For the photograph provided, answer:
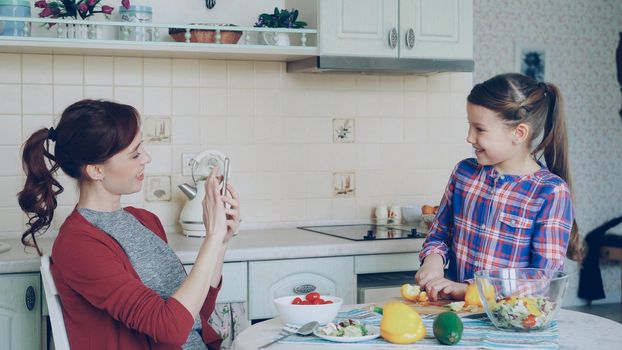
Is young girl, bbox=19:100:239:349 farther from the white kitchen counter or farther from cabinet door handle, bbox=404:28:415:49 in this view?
cabinet door handle, bbox=404:28:415:49

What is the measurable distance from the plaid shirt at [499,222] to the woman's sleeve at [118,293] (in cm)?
87

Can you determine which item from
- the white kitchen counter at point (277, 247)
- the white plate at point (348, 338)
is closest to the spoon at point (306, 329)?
the white plate at point (348, 338)

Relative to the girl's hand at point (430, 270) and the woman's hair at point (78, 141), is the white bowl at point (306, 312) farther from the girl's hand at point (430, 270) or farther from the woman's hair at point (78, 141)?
the woman's hair at point (78, 141)

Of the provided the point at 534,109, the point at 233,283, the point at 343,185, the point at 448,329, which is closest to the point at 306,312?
the point at 448,329

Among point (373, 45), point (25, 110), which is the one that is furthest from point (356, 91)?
point (25, 110)

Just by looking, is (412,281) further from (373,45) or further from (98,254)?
(98,254)

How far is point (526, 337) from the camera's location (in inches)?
71.1

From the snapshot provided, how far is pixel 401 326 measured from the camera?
1757 mm

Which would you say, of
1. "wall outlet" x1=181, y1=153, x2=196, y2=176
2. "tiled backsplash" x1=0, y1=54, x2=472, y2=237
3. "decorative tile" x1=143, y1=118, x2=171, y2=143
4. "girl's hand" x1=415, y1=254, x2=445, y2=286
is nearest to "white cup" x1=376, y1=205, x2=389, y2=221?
"tiled backsplash" x1=0, y1=54, x2=472, y2=237

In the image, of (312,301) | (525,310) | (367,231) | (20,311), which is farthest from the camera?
(367,231)

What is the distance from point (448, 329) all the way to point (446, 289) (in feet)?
1.53

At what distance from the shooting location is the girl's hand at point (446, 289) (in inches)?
85.7

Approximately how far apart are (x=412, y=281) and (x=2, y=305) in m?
1.51

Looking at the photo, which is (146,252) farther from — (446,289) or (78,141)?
(446,289)
